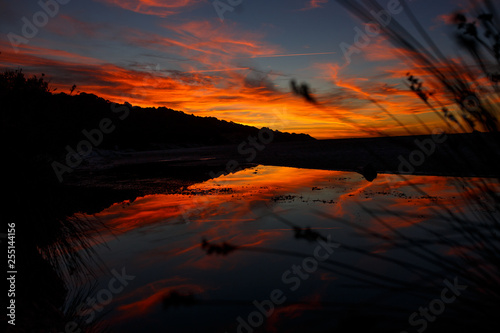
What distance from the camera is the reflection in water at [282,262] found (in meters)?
1.96

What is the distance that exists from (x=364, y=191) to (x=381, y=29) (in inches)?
504

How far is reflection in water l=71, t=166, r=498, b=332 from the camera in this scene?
77.2 inches

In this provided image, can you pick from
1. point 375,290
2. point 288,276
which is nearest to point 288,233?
point 288,276

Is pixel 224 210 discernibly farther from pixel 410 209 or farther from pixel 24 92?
pixel 24 92

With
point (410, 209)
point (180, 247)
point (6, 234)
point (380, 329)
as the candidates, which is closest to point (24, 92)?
point (6, 234)

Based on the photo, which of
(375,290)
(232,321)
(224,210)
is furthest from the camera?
(224,210)

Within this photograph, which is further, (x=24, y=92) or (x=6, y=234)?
(x=24, y=92)

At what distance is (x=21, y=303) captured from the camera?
11.7 feet

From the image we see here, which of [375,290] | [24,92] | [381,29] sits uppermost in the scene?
[24,92]

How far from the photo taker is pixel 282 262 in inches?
240

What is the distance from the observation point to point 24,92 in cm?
457

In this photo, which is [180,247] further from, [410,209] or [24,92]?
[410,209]

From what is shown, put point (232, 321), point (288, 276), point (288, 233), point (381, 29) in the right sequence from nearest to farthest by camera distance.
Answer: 1. point (381, 29)
2. point (232, 321)
3. point (288, 276)
4. point (288, 233)

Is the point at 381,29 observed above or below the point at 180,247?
above
